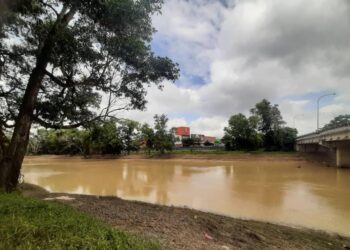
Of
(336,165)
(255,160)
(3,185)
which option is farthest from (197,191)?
(255,160)

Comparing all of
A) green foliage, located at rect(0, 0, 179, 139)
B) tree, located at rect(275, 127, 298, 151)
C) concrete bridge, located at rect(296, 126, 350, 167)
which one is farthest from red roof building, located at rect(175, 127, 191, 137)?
green foliage, located at rect(0, 0, 179, 139)

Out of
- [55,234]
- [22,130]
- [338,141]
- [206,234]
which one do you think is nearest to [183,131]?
[338,141]

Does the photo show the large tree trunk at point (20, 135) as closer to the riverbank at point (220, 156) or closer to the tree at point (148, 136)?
the riverbank at point (220, 156)

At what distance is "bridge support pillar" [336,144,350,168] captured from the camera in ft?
113

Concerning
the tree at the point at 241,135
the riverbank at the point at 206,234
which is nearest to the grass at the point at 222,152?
the tree at the point at 241,135

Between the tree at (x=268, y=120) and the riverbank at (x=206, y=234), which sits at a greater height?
the tree at (x=268, y=120)

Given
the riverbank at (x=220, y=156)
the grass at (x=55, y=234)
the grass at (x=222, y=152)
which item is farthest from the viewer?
the grass at (x=222, y=152)

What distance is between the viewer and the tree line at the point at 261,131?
55.6 meters

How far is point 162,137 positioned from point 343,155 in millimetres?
29929

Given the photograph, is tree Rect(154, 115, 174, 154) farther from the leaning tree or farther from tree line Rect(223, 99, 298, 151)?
the leaning tree

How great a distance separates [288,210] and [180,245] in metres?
8.36

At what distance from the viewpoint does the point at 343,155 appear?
115 ft

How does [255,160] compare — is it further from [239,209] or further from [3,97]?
[3,97]

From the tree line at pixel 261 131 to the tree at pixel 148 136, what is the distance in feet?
48.6
